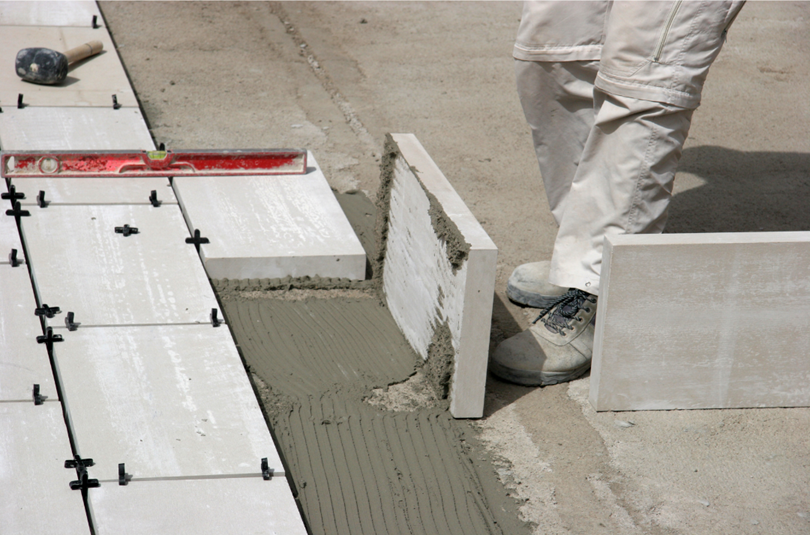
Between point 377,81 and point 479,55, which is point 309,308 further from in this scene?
point 479,55

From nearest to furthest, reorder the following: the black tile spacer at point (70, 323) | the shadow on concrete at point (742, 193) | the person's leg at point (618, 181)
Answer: the person's leg at point (618, 181)
the black tile spacer at point (70, 323)
the shadow on concrete at point (742, 193)

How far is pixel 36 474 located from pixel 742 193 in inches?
140

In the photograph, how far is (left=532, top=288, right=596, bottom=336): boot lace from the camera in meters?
2.84

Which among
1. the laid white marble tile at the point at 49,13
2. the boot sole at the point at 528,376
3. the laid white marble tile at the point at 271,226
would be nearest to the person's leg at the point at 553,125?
the boot sole at the point at 528,376

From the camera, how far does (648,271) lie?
246 cm

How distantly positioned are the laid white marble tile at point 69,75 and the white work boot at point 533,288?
102 inches

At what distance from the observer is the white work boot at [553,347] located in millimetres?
2752

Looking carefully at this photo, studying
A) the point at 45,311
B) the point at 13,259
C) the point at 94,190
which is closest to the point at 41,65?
the point at 94,190

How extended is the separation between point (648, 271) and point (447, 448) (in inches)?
32.1

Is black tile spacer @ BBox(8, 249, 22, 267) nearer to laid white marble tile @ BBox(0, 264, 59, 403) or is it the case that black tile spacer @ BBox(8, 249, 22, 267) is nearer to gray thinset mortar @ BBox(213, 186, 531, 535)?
laid white marble tile @ BBox(0, 264, 59, 403)

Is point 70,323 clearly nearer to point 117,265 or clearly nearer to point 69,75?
point 117,265

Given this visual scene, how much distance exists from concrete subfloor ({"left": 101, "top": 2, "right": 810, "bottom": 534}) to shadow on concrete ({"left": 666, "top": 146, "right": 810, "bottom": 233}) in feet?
0.04

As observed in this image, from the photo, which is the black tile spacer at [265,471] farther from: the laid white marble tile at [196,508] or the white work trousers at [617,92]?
the white work trousers at [617,92]

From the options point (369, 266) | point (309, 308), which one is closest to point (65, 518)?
point (309, 308)
